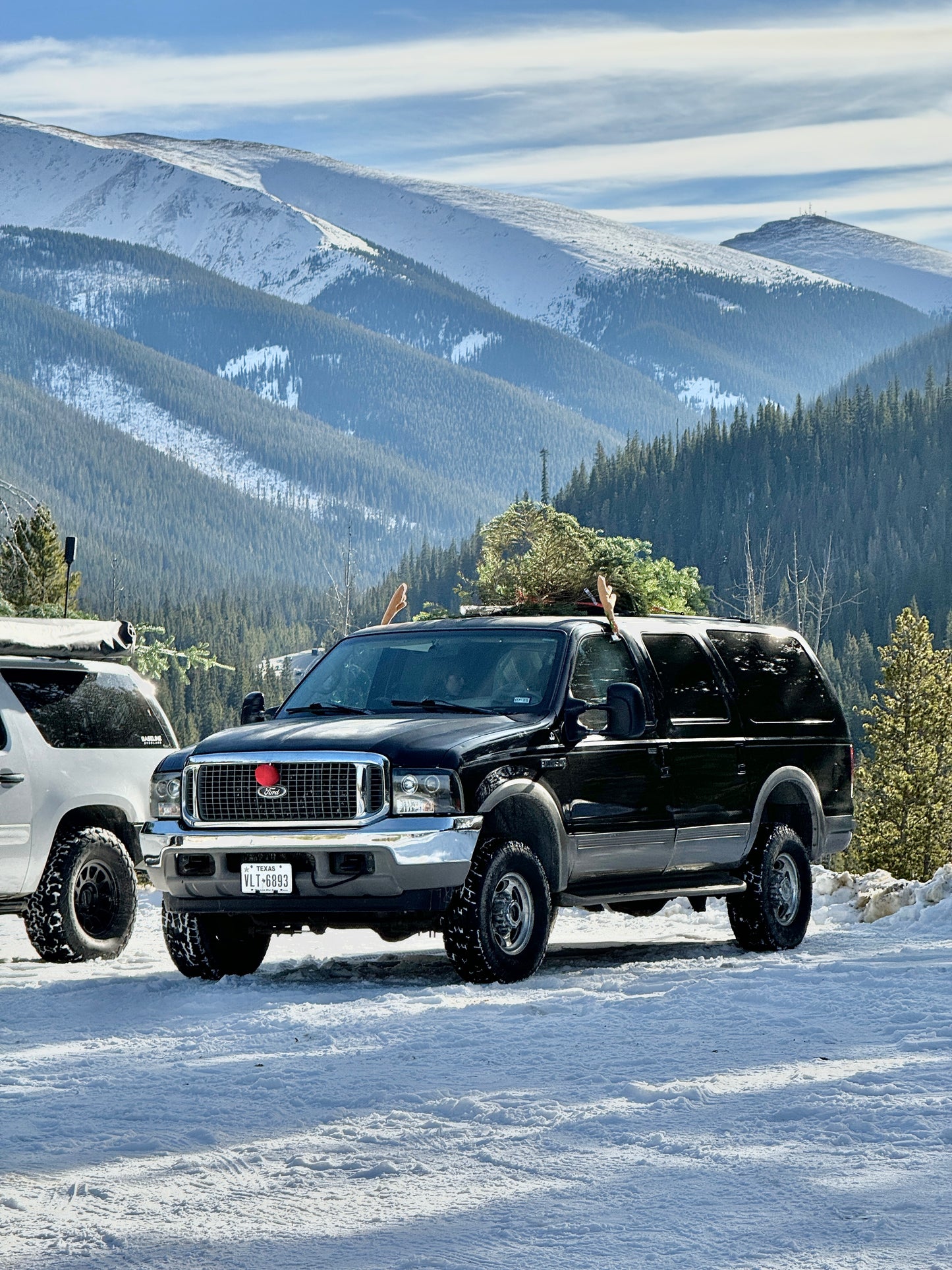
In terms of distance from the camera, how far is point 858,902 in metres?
15.4

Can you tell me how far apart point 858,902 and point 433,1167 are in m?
9.97

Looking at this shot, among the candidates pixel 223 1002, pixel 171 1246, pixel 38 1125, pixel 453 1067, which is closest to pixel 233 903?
pixel 223 1002

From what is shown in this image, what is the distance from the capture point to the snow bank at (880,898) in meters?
14.2

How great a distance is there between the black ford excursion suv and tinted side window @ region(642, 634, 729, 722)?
0.06 ft

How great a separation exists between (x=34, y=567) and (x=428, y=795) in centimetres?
2390

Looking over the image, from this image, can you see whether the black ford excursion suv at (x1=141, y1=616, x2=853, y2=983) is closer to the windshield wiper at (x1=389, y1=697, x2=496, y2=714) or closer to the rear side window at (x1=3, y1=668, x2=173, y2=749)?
the windshield wiper at (x1=389, y1=697, x2=496, y2=714)

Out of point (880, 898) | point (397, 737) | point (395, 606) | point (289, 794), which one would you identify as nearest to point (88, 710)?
point (395, 606)

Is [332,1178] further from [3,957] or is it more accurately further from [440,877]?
[3,957]

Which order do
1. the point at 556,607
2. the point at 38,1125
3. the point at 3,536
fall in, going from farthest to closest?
1. the point at 3,536
2. the point at 556,607
3. the point at 38,1125

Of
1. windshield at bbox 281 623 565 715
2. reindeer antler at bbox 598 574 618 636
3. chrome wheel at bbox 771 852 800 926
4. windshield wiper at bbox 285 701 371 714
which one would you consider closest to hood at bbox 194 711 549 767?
windshield wiper at bbox 285 701 371 714

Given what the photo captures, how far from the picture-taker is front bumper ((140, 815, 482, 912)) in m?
9.76

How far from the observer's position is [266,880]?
32.7 ft

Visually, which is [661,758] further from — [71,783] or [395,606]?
[71,783]

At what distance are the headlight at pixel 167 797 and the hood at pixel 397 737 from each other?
28cm
